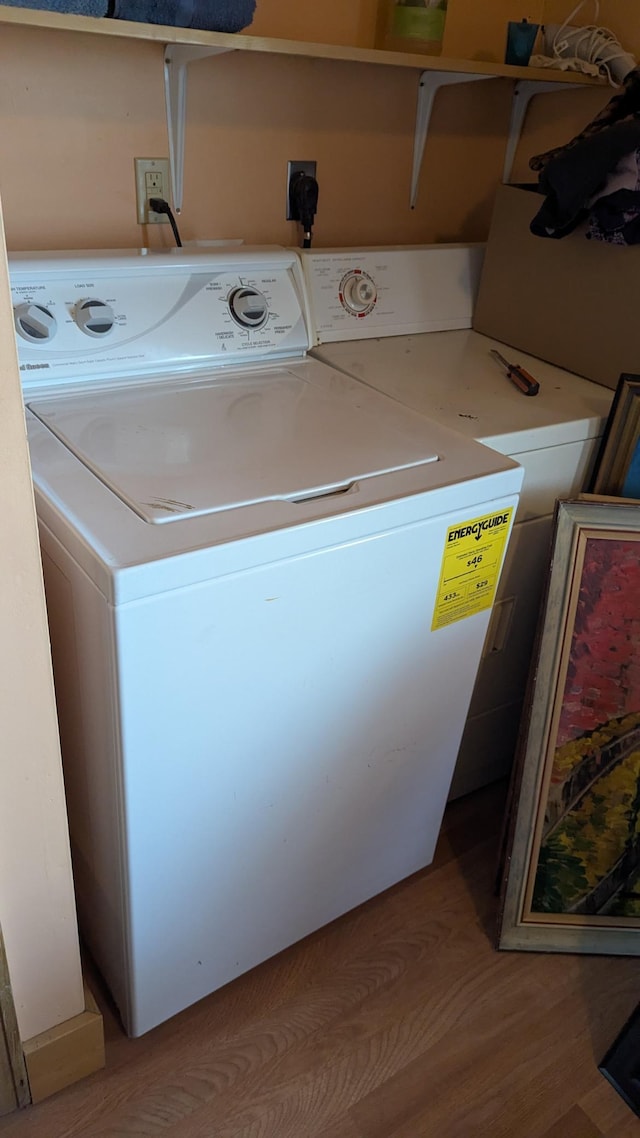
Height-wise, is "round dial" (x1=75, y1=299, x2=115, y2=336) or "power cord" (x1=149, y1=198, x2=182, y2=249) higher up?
"power cord" (x1=149, y1=198, x2=182, y2=249)

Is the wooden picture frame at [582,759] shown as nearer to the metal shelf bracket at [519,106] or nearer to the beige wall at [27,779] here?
the beige wall at [27,779]

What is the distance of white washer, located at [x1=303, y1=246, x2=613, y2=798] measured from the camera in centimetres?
135

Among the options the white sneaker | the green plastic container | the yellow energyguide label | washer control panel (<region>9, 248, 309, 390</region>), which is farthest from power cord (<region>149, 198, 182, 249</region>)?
the white sneaker

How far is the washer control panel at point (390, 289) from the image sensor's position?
1.56 meters

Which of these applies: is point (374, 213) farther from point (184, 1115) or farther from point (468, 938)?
point (184, 1115)

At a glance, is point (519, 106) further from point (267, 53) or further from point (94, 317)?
point (94, 317)

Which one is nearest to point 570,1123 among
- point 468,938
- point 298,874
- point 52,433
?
point 468,938

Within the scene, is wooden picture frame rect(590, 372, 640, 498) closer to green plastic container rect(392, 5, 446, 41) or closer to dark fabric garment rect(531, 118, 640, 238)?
dark fabric garment rect(531, 118, 640, 238)

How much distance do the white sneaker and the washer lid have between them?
0.97 meters

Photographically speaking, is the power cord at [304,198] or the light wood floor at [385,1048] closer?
the light wood floor at [385,1048]

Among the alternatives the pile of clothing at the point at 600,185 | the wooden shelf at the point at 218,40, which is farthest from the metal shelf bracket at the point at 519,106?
the pile of clothing at the point at 600,185

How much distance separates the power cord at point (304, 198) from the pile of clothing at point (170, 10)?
408 millimetres

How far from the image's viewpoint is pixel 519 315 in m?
1.68

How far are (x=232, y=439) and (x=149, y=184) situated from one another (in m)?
0.68
